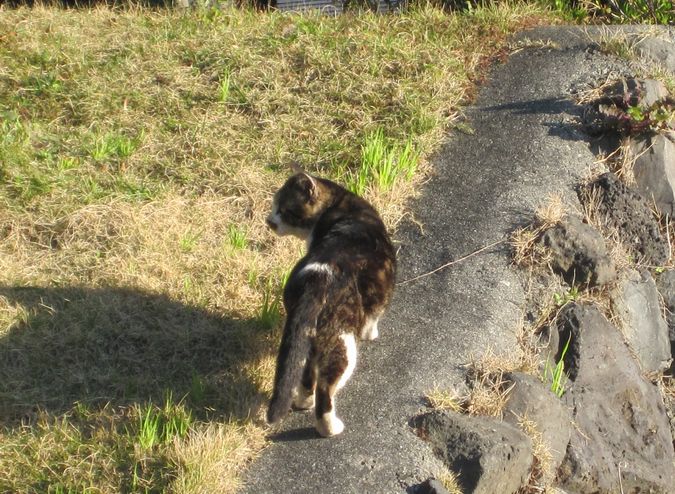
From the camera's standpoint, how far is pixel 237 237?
20.9 ft

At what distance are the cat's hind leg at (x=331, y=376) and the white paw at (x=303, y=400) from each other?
20 cm

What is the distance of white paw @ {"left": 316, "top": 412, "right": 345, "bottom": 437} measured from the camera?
4770mm

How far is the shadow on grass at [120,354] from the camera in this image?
5.11 m

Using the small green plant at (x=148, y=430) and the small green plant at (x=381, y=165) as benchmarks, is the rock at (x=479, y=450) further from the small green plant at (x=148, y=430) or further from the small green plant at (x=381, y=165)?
the small green plant at (x=381, y=165)

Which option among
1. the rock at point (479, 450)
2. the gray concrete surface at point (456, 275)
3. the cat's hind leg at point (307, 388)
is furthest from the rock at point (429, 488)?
the cat's hind leg at point (307, 388)

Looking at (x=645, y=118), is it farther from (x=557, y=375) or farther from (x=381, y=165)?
(x=557, y=375)

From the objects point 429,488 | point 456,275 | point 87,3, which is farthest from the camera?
point 87,3

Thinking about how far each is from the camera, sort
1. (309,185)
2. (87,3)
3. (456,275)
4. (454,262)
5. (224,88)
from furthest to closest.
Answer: (87,3), (224,88), (454,262), (456,275), (309,185)

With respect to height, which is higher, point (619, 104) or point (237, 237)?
point (619, 104)

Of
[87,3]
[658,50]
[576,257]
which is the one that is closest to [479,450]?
[576,257]

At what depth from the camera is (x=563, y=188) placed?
22.7 feet

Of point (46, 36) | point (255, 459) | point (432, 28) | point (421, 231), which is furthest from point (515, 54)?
point (255, 459)

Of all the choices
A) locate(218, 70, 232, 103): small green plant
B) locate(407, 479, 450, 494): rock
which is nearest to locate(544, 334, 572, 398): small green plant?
locate(407, 479, 450, 494): rock

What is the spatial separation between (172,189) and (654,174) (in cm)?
361
